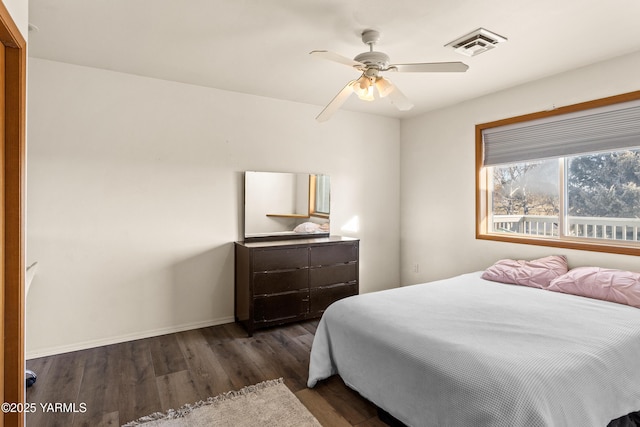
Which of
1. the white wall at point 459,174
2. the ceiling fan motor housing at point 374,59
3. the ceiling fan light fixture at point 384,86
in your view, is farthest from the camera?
the white wall at point 459,174

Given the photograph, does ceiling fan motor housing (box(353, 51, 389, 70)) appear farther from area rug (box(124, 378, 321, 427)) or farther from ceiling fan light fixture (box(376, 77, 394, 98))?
area rug (box(124, 378, 321, 427))

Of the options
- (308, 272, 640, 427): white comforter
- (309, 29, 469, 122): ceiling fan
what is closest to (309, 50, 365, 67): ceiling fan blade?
(309, 29, 469, 122): ceiling fan

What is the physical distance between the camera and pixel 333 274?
3.73 meters

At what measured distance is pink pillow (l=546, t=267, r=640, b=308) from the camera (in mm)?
2379

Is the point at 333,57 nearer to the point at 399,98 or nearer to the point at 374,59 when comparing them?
the point at 374,59

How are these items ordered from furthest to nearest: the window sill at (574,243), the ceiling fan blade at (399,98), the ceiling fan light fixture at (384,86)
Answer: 1. the window sill at (574,243)
2. the ceiling fan blade at (399,98)
3. the ceiling fan light fixture at (384,86)

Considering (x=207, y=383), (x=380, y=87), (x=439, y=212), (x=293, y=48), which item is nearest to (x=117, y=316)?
(x=207, y=383)

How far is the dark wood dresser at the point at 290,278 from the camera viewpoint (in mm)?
3285

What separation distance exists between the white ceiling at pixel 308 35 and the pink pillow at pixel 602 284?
169cm

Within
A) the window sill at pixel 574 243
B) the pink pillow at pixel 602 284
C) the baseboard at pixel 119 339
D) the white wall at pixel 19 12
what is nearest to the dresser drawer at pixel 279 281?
the baseboard at pixel 119 339

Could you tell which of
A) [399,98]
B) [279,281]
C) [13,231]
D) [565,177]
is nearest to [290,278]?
[279,281]

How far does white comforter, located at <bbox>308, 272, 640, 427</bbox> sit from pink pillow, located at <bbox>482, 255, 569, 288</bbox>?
1.12 feet

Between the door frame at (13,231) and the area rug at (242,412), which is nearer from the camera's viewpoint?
the door frame at (13,231)

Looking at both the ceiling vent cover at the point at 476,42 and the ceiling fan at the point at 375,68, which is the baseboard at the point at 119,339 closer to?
the ceiling fan at the point at 375,68
